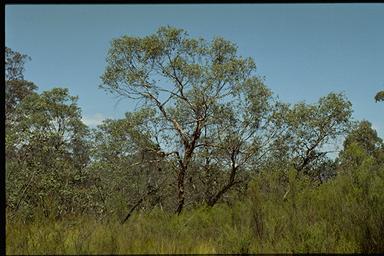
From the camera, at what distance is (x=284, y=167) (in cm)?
853

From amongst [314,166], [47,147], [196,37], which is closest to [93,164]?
[47,147]

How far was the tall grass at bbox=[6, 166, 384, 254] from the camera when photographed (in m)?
2.95

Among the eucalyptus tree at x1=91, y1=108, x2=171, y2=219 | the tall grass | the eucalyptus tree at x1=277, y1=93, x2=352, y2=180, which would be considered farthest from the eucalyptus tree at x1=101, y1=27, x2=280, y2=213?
the tall grass

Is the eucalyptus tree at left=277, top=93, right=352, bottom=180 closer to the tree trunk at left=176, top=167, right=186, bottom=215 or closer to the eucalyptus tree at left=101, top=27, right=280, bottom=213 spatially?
the eucalyptus tree at left=101, top=27, right=280, bottom=213

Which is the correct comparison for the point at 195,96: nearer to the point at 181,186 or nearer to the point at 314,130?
the point at 181,186

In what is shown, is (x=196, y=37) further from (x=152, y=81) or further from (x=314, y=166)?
(x=314, y=166)

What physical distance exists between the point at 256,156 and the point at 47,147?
151 inches

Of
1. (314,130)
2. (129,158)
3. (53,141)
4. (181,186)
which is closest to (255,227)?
(181,186)

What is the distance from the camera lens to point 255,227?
3.99 m

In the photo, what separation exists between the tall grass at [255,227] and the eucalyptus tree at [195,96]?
146 inches

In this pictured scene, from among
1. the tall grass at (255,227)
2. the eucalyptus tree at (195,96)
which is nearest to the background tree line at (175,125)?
the eucalyptus tree at (195,96)

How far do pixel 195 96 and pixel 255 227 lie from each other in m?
4.67

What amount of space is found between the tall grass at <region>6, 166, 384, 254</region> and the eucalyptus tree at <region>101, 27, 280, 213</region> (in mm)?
3705

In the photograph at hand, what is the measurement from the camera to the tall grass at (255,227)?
295cm
